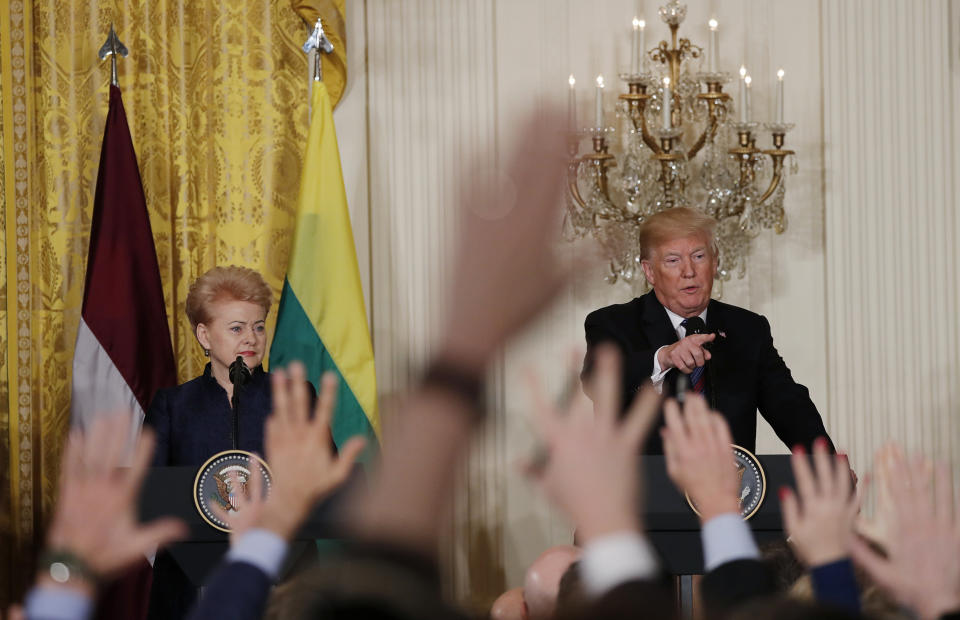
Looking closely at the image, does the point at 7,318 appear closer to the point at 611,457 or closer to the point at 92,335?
the point at 92,335

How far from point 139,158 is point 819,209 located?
304cm

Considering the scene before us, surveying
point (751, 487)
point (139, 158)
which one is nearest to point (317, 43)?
point (139, 158)

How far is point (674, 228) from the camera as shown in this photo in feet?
→ 12.2

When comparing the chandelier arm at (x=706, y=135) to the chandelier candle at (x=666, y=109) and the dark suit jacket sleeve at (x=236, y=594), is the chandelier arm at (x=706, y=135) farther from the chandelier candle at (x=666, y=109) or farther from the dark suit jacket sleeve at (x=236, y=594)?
the dark suit jacket sleeve at (x=236, y=594)

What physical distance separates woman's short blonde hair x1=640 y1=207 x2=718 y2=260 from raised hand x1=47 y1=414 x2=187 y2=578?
2.61 meters

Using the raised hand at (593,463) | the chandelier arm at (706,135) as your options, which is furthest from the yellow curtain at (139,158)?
the raised hand at (593,463)

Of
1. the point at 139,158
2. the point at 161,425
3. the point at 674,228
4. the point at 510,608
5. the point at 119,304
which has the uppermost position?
the point at 139,158

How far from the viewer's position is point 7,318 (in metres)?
4.96

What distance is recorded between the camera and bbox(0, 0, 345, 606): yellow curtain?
4.95 m

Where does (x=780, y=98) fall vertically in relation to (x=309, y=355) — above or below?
above

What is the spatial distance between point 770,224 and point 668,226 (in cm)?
113

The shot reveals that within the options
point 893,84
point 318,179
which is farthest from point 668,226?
point 893,84

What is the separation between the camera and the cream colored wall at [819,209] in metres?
5.10

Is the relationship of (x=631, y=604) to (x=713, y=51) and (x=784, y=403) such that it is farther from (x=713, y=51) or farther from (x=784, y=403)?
(x=713, y=51)
